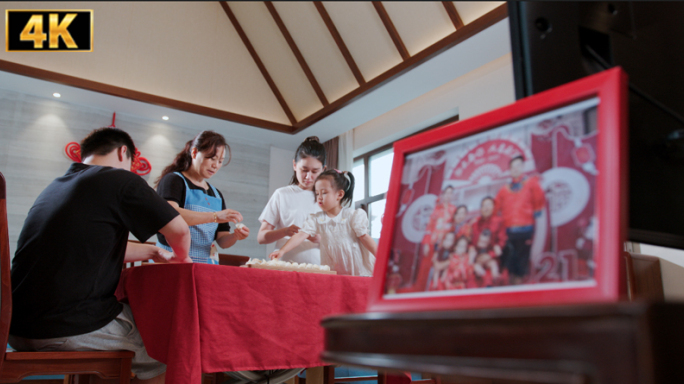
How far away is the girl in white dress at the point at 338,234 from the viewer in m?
2.04

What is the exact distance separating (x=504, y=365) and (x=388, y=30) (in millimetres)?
4008

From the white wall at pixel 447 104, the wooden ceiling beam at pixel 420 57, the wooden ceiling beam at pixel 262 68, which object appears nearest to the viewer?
the wooden ceiling beam at pixel 420 57

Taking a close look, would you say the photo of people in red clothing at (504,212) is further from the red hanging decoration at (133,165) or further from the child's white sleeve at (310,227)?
the red hanging decoration at (133,165)

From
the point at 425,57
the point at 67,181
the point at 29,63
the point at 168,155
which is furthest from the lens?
the point at 168,155

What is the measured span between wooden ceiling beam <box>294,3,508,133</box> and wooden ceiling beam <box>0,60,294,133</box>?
581 millimetres

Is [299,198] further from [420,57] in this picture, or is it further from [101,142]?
[420,57]

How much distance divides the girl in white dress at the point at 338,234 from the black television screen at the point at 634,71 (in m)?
1.51

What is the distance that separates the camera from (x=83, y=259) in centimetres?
127

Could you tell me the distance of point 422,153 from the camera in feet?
1.62

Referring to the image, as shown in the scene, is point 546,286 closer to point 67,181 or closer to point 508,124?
point 508,124

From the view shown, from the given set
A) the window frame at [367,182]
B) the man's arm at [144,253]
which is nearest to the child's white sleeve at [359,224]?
the man's arm at [144,253]

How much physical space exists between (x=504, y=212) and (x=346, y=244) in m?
1.69

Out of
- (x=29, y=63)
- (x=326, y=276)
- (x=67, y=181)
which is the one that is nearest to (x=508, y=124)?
(x=326, y=276)

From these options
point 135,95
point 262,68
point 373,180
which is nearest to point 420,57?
point 373,180
